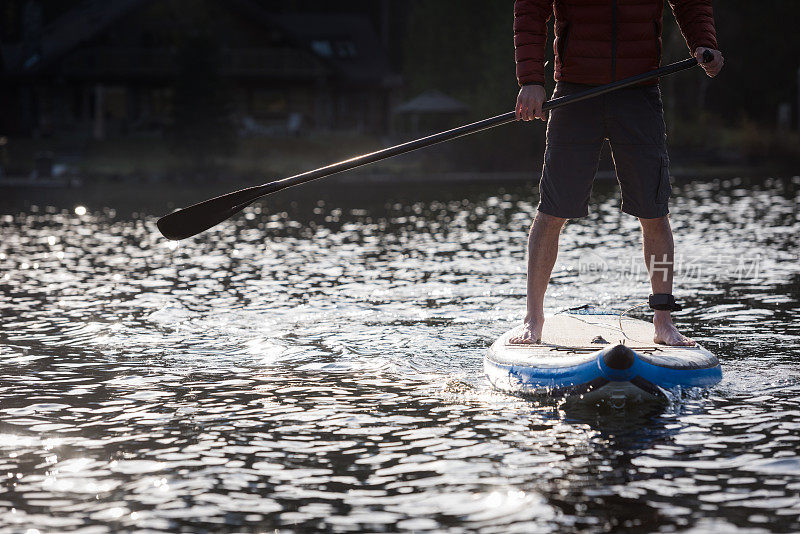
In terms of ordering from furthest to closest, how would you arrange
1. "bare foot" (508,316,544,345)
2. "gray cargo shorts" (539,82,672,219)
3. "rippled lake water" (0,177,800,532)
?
"bare foot" (508,316,544,345)
"gray cargo shorts" (539,82,672,219)
"rippled lake water" (0,177,800,532)

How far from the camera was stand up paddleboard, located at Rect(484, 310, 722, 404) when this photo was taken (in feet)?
18.5

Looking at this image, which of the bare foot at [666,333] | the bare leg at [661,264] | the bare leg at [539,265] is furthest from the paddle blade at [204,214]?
the bare foot at [666,333]

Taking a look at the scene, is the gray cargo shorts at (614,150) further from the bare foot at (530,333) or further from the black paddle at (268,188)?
the bare foot at (530,333)

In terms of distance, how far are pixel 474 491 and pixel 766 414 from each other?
178cm

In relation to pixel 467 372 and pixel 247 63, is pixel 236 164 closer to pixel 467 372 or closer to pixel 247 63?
pixel 247 63

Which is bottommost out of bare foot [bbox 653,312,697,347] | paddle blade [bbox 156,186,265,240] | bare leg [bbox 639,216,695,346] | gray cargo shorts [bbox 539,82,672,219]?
bare foot [bbox 653,312,697,347]

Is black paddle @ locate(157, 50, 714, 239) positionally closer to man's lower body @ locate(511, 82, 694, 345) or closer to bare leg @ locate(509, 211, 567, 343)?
man's lower body @ locate(511, 82, 694, 345)

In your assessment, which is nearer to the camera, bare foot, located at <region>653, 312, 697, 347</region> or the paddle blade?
bare foot, located at <region>653, 312, 697, 347</region>

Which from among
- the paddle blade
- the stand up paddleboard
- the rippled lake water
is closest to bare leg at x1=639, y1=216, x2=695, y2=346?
the stand up paddleboard

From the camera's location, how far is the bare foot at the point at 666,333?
6355 millimetres

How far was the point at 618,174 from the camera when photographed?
643 centimetres

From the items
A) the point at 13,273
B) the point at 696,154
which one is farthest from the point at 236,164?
the point at 13,273

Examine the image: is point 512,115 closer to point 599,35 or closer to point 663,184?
point 599,35

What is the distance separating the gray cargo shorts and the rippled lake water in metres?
1.02
